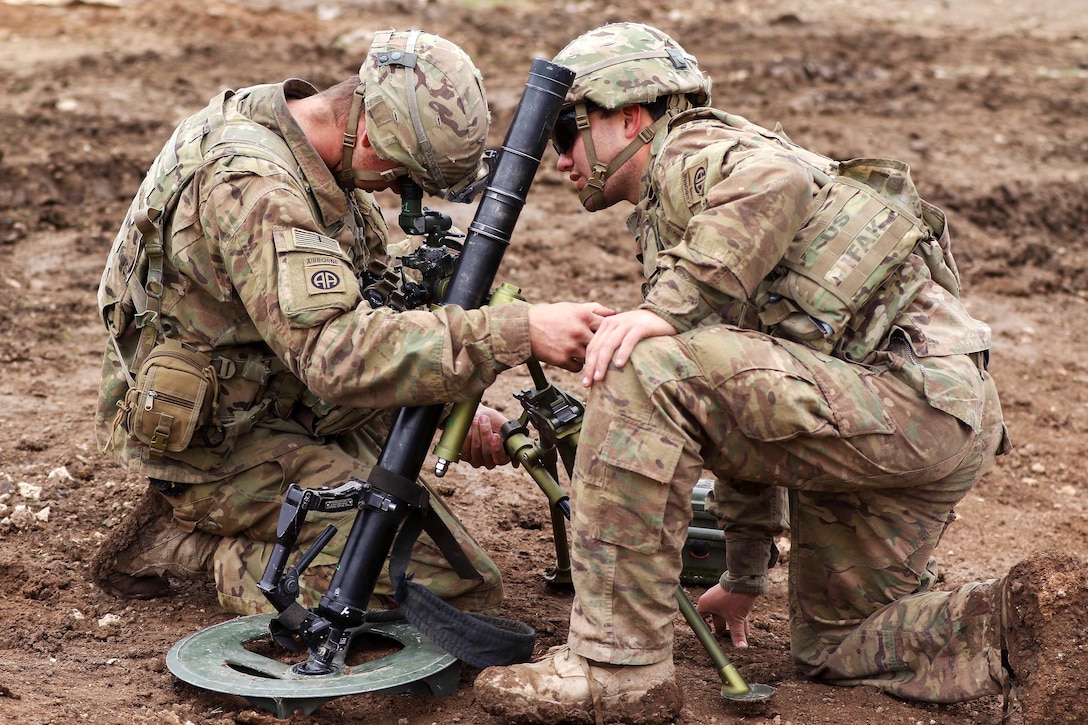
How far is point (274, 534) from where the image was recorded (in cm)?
449

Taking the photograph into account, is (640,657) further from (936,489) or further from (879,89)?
(879,89)

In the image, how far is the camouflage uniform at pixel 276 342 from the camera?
363 centimetres

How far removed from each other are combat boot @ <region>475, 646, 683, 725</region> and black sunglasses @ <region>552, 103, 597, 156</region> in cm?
171

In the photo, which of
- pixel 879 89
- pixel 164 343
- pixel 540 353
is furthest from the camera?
pixel 879 89

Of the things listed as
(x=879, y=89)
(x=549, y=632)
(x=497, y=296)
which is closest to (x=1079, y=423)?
(x=549, y=632)

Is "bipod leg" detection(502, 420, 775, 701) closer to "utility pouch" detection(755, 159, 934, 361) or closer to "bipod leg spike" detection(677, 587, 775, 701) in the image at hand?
"bipod leg spike" detection(677, 587, 775, 701)

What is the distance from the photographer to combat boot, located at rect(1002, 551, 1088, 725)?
3.26 metres

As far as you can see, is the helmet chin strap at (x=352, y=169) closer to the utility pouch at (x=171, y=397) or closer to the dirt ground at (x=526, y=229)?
the utility pouch at (x=171, y=397)

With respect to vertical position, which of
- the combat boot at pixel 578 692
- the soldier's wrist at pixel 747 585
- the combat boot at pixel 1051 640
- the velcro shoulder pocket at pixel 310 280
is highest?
the velcro shoulder pocket at pixel 310 280

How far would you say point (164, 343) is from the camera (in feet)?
13.9

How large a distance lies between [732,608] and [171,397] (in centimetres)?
207

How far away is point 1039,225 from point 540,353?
23.7 feet

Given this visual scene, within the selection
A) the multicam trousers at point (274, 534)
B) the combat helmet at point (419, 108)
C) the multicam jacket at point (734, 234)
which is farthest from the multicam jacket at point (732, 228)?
the multicam trousers at point (274, 534)

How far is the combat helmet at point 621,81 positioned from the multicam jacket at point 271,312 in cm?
77
